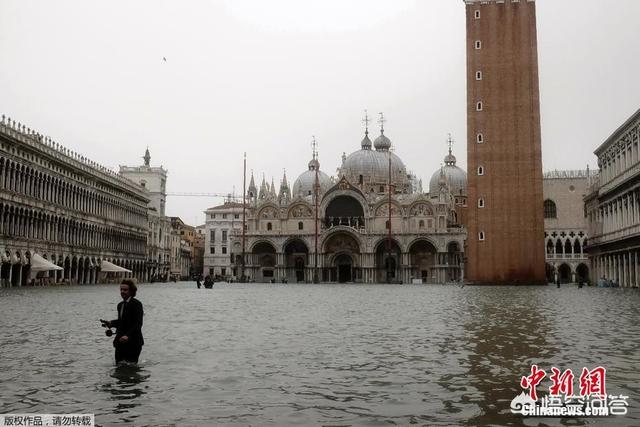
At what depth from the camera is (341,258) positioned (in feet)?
297

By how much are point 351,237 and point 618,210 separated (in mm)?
42032

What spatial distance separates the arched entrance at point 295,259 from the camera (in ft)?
302

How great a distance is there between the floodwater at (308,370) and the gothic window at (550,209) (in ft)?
241

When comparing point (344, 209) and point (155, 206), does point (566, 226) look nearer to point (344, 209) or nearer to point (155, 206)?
point (344, 209)

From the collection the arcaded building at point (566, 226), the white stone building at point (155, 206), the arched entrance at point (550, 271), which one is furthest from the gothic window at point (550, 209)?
the white stone building at point (155, 206)

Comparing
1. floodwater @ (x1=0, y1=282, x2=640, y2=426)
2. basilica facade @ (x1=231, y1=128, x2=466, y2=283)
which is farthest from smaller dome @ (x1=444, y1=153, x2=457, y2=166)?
floodwater @ (x1=0, y1=282, x2=640, y2=426)

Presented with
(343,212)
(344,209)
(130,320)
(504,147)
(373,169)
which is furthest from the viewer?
(373,169)

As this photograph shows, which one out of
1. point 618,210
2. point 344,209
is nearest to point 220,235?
point 344,209

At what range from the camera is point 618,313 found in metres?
21.2

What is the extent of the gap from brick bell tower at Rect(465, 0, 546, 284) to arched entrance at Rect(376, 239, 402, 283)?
2454 cm

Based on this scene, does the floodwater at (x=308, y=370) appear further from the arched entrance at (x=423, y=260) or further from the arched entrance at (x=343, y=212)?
the arched entrance at (x=343, y=212)

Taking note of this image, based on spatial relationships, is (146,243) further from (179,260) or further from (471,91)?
(471,91)

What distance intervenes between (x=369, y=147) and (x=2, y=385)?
100669 mm

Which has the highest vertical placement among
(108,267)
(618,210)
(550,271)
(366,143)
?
(366,143)
